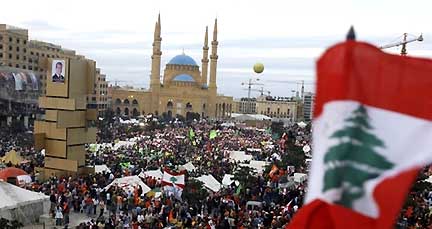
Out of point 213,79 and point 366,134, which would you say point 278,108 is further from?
point 366,134

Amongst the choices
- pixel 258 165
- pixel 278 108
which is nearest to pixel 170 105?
pixel 278 108

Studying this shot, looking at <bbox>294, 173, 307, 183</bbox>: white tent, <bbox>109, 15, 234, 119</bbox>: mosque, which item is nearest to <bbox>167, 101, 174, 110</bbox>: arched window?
<bbox>109, 15, 234, 119</bbox>: mosque

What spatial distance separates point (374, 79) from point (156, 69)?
103 meters

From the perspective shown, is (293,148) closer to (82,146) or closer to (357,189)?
(82,146)

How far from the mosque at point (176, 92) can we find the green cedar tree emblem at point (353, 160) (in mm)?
100479

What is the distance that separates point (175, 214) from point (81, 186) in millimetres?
5194

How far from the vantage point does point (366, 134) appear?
13.8ft

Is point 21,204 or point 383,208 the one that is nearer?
point 383,208

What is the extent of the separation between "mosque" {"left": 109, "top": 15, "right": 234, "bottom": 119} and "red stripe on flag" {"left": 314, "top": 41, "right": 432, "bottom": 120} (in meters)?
100

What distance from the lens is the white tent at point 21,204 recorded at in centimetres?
1598

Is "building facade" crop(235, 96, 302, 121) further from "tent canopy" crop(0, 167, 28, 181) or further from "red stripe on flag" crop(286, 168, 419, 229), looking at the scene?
"red stripe on flag" crop(286, 168, 419, 229)

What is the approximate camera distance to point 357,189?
4078 mm

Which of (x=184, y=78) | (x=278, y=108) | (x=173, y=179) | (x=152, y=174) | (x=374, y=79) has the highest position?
(x=184, y=78)

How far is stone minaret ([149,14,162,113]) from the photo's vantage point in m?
104
